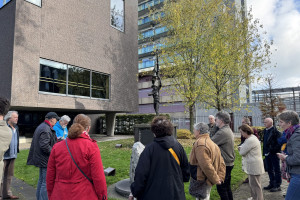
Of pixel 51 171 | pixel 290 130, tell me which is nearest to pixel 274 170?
pixel 290 130

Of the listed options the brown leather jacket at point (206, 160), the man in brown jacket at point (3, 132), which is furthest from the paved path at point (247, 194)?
the man in brown jacket at point (3, 132)

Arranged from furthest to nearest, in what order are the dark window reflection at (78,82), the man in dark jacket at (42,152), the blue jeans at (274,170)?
the dark window reflection at (78,82) < the blue jeans at (274,170) < the man in dark jacket at (42,152)

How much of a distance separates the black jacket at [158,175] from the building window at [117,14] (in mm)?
17455

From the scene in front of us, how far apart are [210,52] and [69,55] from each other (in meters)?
9.73

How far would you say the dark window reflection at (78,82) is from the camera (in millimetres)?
14914

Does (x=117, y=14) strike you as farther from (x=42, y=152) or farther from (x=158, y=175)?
(x=158, y=175)

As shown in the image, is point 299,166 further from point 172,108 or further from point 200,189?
point 172,108

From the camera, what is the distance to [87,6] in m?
16.1

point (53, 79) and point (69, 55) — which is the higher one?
point (69, 55)

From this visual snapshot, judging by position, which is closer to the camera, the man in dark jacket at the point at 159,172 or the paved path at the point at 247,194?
the man in dark jacket at the point at 159,172

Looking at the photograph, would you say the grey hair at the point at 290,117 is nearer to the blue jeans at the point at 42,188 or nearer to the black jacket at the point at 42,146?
the black jacket at the point at 42,146

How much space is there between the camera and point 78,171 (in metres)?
2.57

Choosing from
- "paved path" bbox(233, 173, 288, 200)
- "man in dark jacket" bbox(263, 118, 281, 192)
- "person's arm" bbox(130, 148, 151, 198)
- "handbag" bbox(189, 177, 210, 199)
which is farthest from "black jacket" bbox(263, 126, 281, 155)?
"person's arm" bbox(130, 148, 151, 198)

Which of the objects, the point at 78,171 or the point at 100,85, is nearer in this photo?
the point at 78,171
